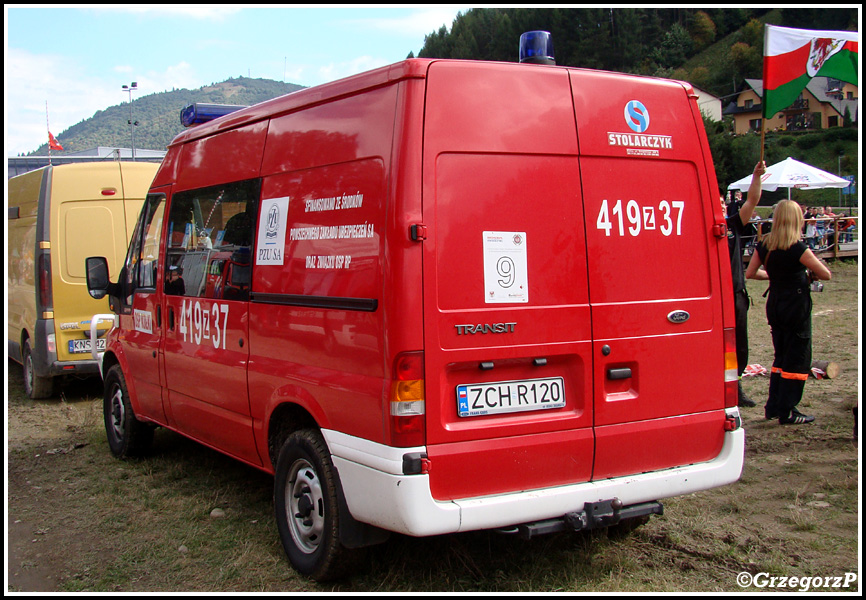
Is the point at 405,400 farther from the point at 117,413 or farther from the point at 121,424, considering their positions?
the point at 117,413

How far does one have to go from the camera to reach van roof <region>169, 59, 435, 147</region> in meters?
3.61

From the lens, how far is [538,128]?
380 cm

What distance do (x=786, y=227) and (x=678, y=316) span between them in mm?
3107

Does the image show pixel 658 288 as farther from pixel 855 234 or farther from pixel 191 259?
pixel 855 234

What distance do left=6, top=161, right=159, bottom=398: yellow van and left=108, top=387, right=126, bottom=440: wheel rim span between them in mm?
2576

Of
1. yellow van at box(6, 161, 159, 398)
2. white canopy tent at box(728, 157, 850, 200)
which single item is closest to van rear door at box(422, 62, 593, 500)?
yellow van at box(6, 161, 159, 398)

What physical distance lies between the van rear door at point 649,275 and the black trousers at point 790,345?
2.83m

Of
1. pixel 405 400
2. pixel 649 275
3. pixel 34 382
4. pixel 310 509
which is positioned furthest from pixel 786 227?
pixel 34 382

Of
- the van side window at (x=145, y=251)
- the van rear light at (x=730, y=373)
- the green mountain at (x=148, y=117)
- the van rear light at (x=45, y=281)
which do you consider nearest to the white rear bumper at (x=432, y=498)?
the van rear light at (x=730, y=373)

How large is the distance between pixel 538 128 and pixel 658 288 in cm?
102

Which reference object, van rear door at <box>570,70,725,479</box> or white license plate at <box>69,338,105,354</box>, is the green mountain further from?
van rear door at <box>570,70,725,479</box>

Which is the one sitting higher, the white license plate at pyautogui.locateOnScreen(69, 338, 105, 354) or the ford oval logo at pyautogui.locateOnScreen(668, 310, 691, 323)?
the ford oval logo at pyautogui.locateOnScreen(668, 310, 691, 323)

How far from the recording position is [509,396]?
370 cm

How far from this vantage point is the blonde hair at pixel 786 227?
6605mm
